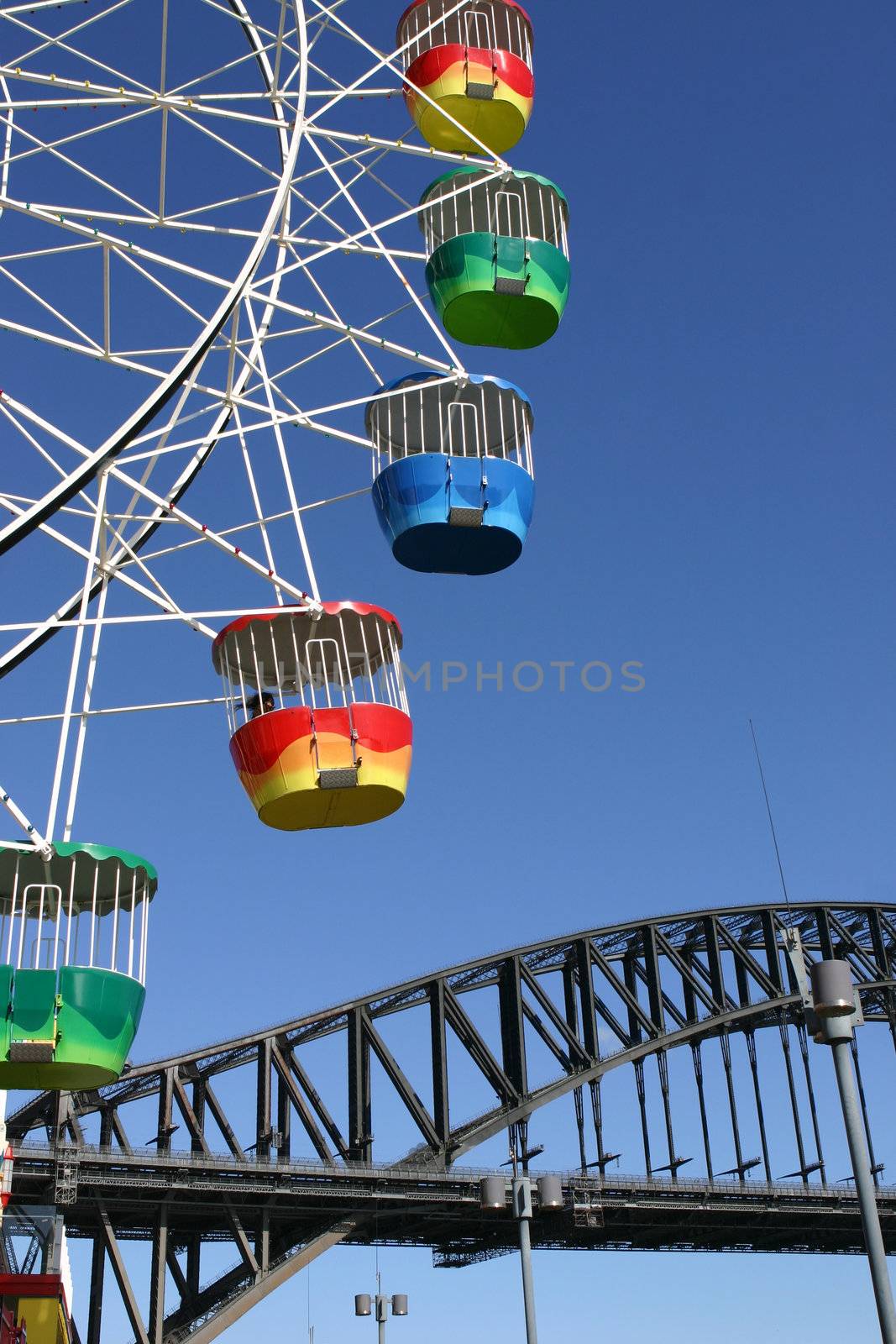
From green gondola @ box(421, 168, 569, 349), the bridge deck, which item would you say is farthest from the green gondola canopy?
the bridge deck

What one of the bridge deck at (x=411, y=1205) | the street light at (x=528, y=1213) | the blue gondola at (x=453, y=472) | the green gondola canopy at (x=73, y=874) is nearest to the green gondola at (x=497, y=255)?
the blue gondola at (x=453, y=472)

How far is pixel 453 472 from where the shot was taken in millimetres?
23375

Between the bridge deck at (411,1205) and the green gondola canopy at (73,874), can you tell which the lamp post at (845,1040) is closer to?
the green gondola canopy at (73,874)

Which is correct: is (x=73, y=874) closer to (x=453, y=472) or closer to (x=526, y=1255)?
(x=453, y=472)

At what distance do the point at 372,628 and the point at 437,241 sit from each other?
687 cm

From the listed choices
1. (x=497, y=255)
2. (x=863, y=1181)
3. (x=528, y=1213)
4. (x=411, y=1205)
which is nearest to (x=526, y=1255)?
(x=528, y=1213)

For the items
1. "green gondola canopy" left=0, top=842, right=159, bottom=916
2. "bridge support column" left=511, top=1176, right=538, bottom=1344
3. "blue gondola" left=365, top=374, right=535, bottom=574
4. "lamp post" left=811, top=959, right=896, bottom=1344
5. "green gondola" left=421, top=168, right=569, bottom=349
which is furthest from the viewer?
"bridge support column" left=511, top=1176, right=538, bottom=1344

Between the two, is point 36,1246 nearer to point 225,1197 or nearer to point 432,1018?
point 225,1197

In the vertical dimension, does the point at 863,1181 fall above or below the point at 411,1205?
below

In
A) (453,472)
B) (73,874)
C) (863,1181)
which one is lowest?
(863,1181)

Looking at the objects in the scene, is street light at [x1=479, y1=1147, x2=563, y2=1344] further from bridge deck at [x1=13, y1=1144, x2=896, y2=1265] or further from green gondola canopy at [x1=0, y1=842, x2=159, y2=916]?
bridge deck at [x1=13, y1=1144, x2=896, y2=1265]

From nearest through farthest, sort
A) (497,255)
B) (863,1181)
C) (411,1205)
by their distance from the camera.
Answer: (863,1181) → (497,255) → (411,1205)

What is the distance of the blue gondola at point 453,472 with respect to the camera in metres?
23.2

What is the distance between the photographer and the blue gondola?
23219mm
